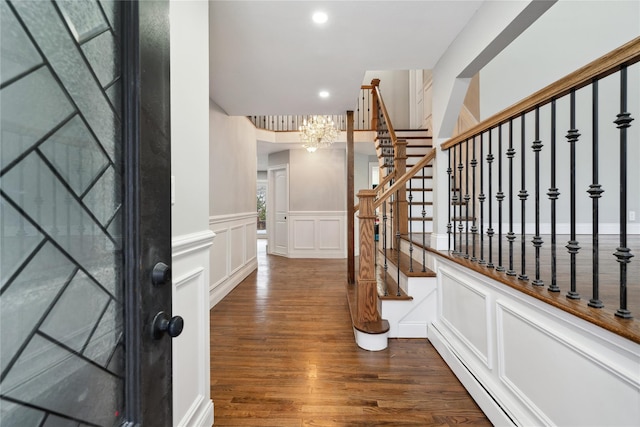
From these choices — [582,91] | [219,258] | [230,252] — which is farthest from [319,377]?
[582,91]

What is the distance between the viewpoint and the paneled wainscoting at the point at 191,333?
3.93ft

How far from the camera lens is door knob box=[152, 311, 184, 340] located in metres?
0.67

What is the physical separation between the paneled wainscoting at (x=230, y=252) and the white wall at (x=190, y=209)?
1.60 meters

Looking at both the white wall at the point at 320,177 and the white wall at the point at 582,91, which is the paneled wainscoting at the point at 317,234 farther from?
the white wall at the point at 582,91

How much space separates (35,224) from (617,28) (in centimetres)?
532

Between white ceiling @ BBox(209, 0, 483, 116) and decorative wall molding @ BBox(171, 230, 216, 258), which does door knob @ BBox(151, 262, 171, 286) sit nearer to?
decorative wall molding @ BBox(171, 230, 216, 258)

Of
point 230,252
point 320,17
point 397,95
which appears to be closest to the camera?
point 320,17

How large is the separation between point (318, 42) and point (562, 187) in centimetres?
344

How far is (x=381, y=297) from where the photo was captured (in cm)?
250

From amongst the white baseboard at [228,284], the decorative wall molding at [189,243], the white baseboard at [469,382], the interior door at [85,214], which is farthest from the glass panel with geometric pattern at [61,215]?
the white baseboard at [228,284]

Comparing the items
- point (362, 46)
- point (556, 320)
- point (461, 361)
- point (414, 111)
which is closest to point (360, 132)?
point (414, 111)

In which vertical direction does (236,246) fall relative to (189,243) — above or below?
below

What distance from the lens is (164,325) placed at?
0.69 meters

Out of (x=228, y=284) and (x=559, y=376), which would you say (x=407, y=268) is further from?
(x=228, y=284)
